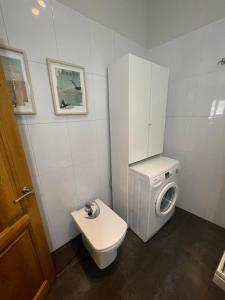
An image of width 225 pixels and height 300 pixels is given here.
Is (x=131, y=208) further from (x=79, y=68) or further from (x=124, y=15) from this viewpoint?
(x=124, y=15)

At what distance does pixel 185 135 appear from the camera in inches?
72.4

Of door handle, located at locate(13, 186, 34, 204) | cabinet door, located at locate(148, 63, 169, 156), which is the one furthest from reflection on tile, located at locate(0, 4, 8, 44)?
cabinet door, located at locate(148, 63, 169, 156)

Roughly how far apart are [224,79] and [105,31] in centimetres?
139

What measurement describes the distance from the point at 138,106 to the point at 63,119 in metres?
0.77

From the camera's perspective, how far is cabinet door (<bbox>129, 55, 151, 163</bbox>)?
128 centimetres

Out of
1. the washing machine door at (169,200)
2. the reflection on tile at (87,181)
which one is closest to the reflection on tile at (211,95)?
the washing machine door at (169,200)

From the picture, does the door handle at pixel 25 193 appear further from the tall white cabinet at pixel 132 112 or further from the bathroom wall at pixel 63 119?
the tall white cabinet at pixel 132 112

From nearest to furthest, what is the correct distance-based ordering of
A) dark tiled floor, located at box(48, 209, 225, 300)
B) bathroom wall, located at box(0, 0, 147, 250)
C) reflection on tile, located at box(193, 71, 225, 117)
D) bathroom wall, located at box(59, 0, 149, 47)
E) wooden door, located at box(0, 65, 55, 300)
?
wooden door, located at box(0, 65, 55, 300), bathroom wall, located at box(0, 0, 147, 250), dark tiled floor, located at box(48, 209, 225, 300), bathroom wall, located at box(59, 0, 149, 47), reflection on tile, located at box(193, 71, 225, 117)

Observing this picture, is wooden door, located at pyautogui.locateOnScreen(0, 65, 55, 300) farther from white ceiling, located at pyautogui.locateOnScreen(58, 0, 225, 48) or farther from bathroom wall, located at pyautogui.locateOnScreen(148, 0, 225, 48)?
bathroom wall, located at pyautogui.locateOnScreen(148, 0, 225, 48)

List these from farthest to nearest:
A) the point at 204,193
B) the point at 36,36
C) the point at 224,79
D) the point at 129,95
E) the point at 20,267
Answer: the point at 204,193 < the point at 224,79 < the point at 129,95 < the point at 36,36 < the point at 20,267

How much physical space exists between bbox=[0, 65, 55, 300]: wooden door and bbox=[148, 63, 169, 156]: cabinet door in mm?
1327

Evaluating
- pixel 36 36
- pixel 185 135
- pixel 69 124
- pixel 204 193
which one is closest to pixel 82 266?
pixel 69 124

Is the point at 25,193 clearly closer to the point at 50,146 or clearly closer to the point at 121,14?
the point at 50,146

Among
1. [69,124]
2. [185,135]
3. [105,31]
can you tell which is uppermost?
[105,31]
